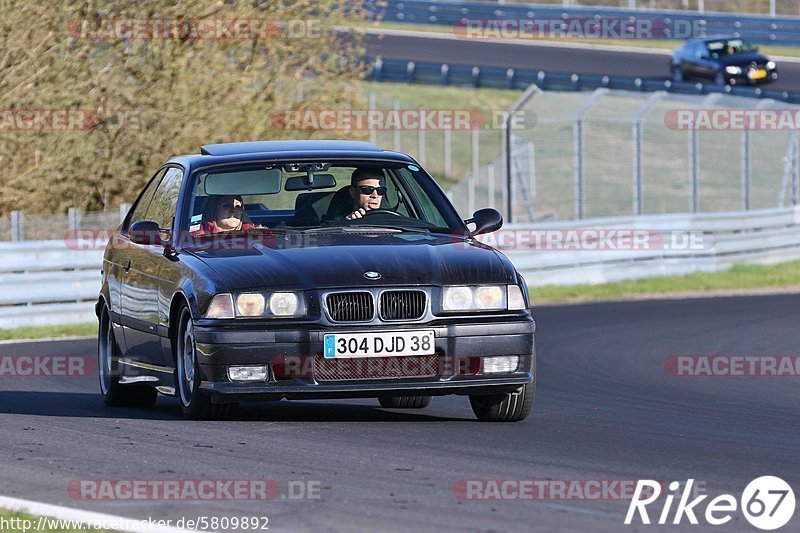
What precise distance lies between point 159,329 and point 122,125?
609 inches

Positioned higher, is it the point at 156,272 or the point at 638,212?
the point at 156,272

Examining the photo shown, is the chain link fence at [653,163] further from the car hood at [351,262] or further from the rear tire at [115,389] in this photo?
the car hood at [351,262]

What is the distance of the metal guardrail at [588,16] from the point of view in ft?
171

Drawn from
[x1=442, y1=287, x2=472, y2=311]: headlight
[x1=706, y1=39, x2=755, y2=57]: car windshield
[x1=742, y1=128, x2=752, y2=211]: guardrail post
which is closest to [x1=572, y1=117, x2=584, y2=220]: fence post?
[x1=742, y1=128, x2=752, y2=211]: guardrail post

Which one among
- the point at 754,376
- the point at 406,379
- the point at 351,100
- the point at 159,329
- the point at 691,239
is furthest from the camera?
the point at 351,100

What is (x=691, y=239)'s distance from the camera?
24.9 meters

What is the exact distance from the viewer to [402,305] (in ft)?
27.9

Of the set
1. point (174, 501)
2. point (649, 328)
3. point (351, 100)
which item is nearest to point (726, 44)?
point (351, 100)

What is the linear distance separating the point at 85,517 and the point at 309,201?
3876 mm

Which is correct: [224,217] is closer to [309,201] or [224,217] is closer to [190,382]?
[309,201]

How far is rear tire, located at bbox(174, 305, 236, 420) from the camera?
8.78 m

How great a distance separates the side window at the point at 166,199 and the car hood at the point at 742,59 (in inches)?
1424

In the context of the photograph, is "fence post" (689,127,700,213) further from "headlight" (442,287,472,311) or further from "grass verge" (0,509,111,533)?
"grass verge" (0,509,111,533)

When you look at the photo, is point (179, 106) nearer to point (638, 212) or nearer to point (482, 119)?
point (638, 212)
